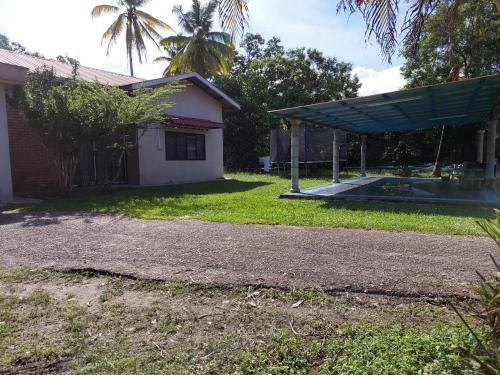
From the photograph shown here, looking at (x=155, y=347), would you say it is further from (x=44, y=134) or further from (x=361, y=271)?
(x=44, y=134)

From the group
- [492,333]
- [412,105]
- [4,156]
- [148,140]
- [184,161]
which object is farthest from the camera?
Answer: [184,161]

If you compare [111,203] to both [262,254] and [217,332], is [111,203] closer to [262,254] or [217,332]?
[262,254]

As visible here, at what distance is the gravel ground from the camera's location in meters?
3.80

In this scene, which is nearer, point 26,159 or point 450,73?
point 26,159

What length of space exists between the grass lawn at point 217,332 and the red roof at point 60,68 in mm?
9812

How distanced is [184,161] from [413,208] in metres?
10.5

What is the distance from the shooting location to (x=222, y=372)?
2.30 metres

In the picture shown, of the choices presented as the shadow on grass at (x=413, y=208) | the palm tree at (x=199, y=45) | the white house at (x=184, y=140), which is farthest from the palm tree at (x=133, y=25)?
the shadow on grass at (x=413, y=208)

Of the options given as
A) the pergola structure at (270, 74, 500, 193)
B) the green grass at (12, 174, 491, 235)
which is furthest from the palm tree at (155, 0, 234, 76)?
the green grass at (12, 174, 491, 235)

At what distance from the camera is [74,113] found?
9977mm

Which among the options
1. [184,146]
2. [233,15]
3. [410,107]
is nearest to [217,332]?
[233,15]

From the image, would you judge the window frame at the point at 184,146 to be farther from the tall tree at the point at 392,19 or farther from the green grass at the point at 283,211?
the tall tree at the point at 392,19

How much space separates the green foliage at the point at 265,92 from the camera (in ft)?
79.7

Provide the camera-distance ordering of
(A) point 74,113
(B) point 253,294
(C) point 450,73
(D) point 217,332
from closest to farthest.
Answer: (D) point 217,332 → (B) point 253,294 → (A) point 74,113 → (C) point 450,73
